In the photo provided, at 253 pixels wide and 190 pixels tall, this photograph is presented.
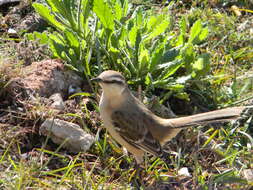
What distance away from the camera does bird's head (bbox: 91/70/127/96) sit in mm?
5559

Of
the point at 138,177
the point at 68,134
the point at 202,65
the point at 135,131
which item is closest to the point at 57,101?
the point at 68,134

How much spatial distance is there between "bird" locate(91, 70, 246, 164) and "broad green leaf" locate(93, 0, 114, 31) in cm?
108

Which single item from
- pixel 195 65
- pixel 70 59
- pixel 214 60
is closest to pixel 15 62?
pixel 70 59

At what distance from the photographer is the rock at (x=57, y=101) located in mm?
6027

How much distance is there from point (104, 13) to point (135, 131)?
180cm

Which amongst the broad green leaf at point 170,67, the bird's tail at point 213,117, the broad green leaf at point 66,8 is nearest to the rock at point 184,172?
the bird's tail at point 213,117

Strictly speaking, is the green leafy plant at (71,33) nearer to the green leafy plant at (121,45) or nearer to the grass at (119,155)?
the green leafy plant at (121,45)

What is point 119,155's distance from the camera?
Result: 19.4 feet

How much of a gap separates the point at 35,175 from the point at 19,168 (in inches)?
8.1

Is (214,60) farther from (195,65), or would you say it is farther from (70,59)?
(70,59)

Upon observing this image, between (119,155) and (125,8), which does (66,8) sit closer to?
(125,8)

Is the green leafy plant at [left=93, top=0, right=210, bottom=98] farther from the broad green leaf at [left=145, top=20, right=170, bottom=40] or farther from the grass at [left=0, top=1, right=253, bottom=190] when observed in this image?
the grass at [left=0, top=1, right=253, bottom=190]

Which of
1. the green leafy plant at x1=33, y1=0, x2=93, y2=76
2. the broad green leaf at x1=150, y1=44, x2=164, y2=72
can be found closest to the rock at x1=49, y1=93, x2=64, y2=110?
the green leafy plant at x1=33, y1=0, x2=93, y2=76

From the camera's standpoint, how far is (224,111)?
559 centimetres
